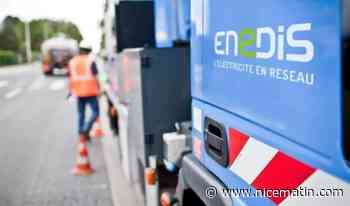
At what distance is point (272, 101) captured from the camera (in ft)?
4.73

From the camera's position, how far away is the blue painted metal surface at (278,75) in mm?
1151

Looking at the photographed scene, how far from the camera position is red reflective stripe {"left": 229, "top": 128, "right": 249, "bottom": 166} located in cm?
169

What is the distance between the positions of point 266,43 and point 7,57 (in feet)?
163

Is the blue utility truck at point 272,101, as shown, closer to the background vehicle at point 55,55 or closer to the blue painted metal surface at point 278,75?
the blue painted metal surface at point 278,75

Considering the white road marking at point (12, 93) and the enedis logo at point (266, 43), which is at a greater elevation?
the enedis logo at point (266, 43)

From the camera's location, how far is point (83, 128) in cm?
714

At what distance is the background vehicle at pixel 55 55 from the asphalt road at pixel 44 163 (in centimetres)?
1860

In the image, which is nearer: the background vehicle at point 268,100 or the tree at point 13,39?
the background vehicle at point 268,100

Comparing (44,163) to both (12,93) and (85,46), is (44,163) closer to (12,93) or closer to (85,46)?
(85,46)

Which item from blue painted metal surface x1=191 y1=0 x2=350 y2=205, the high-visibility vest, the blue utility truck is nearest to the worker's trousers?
the high-visibility vest

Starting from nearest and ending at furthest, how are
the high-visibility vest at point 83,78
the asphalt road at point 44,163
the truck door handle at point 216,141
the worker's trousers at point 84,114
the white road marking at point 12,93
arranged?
1. the truck door handle at point 216,141
2. the asphalt road at point 44,163
3. the high-visibility vest at point 83,78
4. the worker's trousers at point 84,114
5. the white road marking at point 12,93

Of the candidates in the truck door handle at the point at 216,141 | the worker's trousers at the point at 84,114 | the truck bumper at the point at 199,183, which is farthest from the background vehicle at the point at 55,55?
the truck door handle at the point at 216,141

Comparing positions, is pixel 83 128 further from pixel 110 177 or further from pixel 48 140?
pixel 110 177

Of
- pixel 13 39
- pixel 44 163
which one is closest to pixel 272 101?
pixel 44 163
